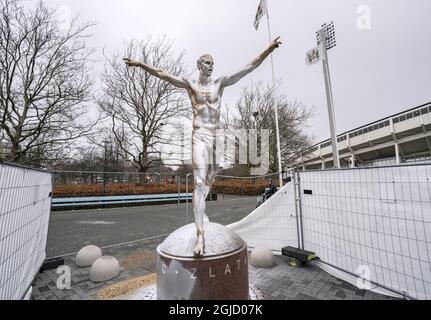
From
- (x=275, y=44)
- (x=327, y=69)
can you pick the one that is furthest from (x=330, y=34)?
(x=275, y=44)

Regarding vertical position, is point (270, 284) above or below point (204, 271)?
below

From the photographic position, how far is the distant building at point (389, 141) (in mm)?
24031

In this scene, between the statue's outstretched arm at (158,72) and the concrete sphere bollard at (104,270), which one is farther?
the concrete sphere bollard at (104,270)

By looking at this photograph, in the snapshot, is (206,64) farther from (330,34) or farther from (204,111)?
(330,34)

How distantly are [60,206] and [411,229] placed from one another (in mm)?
18193

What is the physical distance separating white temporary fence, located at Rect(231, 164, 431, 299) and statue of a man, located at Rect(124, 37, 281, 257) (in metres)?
2.90

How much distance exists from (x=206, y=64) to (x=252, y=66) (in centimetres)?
71

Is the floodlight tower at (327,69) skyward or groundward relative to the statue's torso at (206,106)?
skyward

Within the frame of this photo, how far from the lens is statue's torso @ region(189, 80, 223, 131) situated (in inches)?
134

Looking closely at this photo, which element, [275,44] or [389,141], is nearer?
[275,44]

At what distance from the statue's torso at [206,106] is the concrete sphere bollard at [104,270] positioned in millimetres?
3603

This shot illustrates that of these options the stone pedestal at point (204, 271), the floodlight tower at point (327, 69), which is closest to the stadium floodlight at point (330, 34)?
the floodlight tower at point (327, 69)

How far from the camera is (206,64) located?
3.46m

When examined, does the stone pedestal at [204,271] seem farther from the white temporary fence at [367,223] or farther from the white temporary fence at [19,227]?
the white temporary fence at [367,223]
